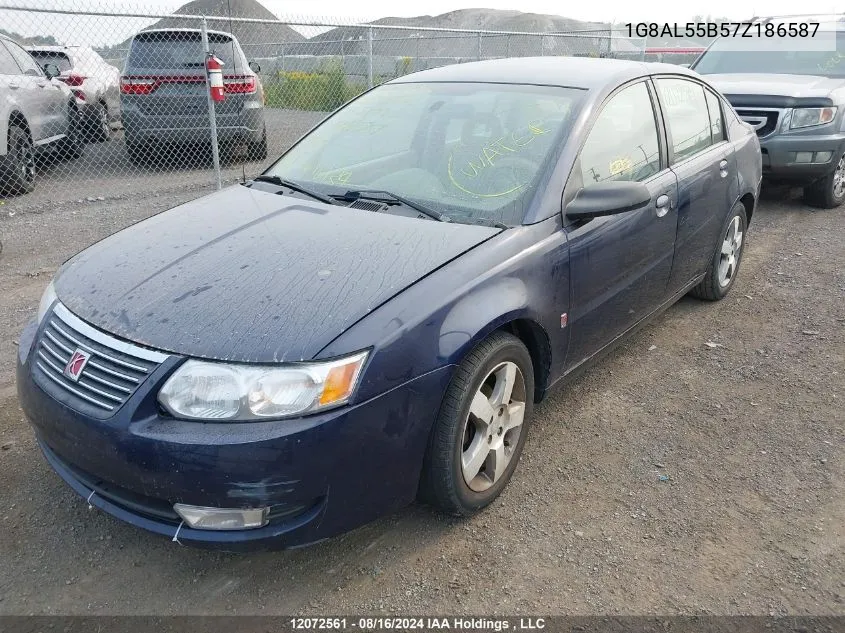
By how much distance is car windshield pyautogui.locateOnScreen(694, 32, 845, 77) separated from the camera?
311 inches

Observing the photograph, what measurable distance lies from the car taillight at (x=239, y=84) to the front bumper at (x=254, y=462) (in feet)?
22.6

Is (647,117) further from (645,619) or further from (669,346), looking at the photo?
(645,619)

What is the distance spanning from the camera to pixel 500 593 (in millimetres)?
2320

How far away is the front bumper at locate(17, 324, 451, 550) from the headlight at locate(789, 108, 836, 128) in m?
6.29

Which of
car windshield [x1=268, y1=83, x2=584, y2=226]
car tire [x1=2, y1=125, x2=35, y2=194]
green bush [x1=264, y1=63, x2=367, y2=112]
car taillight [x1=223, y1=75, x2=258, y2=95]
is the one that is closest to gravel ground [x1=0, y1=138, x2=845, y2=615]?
car windshield [x1=268, y1=83, x2=584, y2=226]

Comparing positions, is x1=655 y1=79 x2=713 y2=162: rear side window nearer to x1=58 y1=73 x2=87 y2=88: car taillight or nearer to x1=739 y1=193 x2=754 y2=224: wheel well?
x1=739 y1=193 x2=754 y2=224: wheel well

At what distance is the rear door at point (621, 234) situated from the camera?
3.00 meters

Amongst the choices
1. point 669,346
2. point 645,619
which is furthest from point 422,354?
point 669,346

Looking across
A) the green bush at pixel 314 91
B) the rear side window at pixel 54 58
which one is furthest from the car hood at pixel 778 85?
the rear side window at pixel 54 58

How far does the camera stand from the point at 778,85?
7.27m

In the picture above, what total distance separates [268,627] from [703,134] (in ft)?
11.9

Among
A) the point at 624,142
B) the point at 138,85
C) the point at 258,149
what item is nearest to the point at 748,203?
the point at 624,142

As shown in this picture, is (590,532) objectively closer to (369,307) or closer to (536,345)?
(536,345)

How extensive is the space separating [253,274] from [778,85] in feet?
22.6
